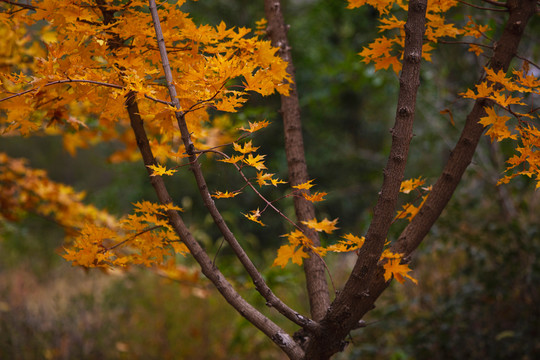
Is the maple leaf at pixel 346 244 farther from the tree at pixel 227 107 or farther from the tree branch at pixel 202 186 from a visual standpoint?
the tree branch at pixel 202 186

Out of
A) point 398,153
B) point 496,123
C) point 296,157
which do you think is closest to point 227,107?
point 398,153

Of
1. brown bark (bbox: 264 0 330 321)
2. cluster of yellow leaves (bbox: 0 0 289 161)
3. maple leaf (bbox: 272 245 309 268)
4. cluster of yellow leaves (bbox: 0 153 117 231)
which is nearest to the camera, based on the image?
cluster of yellow leaves (bbox: 0 0 289 161)

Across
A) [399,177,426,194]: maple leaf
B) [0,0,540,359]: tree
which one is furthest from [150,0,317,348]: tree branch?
[399,177,426,194]: maple leaf

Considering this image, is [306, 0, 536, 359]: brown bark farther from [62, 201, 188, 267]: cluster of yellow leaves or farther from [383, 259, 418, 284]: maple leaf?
[62, 201, 188, 267]: cluster of yellow leaves

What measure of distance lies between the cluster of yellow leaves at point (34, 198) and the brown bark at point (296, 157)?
Result: 1583 millimetres

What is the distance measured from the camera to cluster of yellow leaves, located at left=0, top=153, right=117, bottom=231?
2793mm

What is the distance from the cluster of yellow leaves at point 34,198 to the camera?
2.79 meters

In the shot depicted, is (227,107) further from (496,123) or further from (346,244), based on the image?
(496,123)

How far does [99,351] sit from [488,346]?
298cm

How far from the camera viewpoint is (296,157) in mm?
1677

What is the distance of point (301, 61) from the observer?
268 inches

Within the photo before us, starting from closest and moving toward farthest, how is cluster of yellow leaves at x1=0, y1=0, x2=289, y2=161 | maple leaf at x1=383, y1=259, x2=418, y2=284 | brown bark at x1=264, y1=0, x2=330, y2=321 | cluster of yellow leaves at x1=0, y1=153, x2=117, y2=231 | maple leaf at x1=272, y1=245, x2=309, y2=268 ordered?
cluster of yellow leaves at x1=0, y1=0, x2=289, y2=161 < maple leaf at x1=383, y1=259, x2=418, y2=284 < maple leaf at x1=272, y1=245, x2=309, y2=268 < brown bark at x1=264, y1=0, x2=330, y2=321 < cluster of yellow leaves at x1=0, y1=153, x2=117, y2=231

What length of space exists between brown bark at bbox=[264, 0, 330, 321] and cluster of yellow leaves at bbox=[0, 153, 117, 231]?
1583 mm

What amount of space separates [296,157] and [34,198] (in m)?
2.01
